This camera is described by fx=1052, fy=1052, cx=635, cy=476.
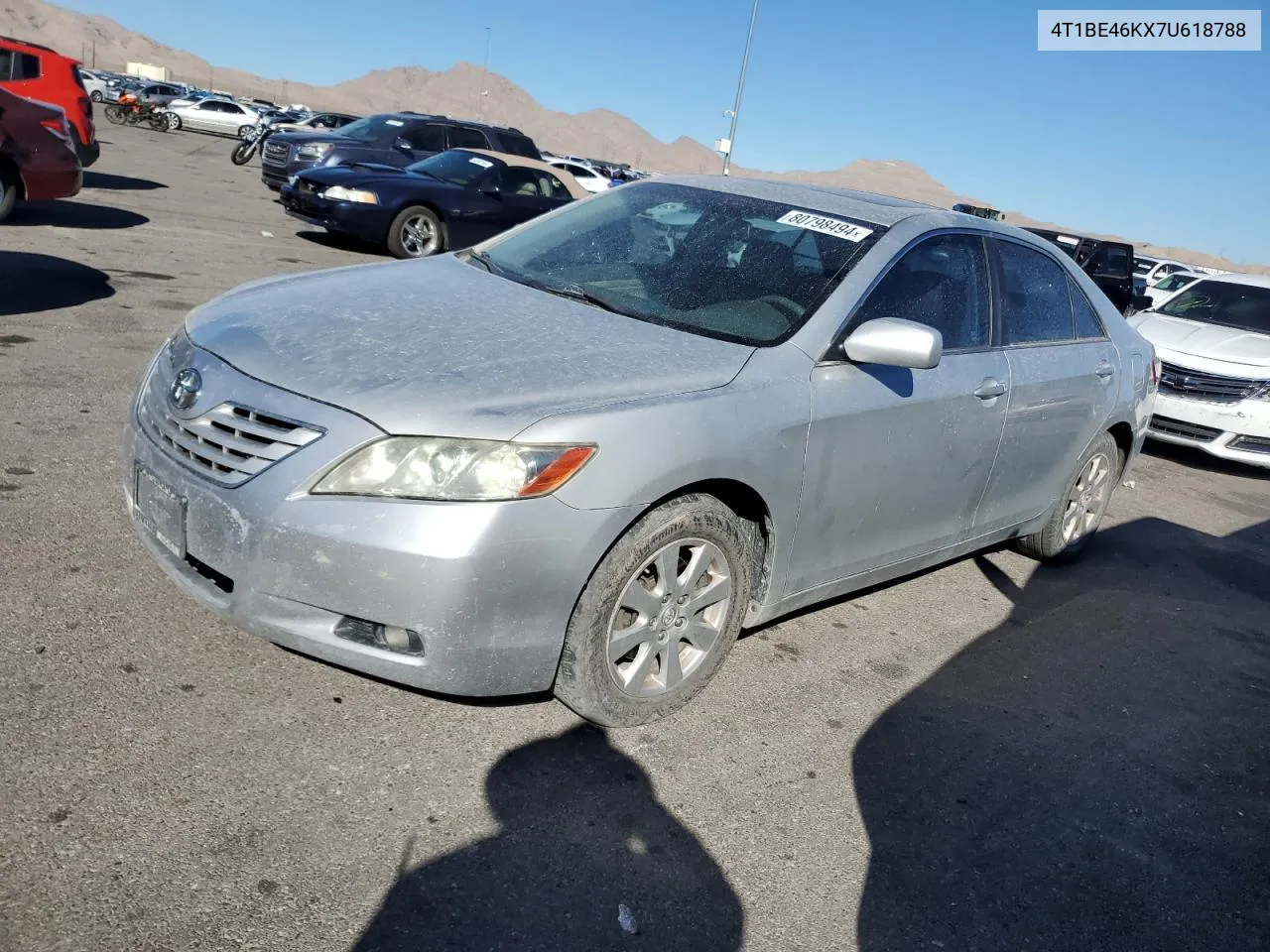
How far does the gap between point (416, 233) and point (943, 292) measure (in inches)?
380

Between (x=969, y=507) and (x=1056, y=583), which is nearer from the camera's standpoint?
(x=969, y=507)

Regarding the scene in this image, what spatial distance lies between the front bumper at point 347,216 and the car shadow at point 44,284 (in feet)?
12.9

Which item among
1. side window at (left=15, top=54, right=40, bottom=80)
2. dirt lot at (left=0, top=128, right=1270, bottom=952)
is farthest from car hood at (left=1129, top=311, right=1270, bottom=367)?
side window at (left=15, top=54, right=40, bottom=80)

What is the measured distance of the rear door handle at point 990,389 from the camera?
4.07 meters

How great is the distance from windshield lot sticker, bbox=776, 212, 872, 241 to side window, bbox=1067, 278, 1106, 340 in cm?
163

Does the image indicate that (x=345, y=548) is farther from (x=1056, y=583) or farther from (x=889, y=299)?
(x=1056, y=583)

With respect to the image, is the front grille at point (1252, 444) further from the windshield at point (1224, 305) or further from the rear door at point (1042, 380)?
the rear door at point (1042, 380)

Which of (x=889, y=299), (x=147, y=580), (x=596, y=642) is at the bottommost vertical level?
(x=147, y=580)

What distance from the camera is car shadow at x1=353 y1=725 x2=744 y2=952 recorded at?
234cm

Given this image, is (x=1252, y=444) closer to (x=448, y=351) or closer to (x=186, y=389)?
(x=448, y=351)

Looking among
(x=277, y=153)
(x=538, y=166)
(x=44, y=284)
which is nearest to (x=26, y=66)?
(x=277, y=153)

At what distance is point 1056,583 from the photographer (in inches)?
212

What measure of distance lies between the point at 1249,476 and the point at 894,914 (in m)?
8.16

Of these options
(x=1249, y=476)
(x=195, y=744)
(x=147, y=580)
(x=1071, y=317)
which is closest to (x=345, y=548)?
(x=195, y=744)
